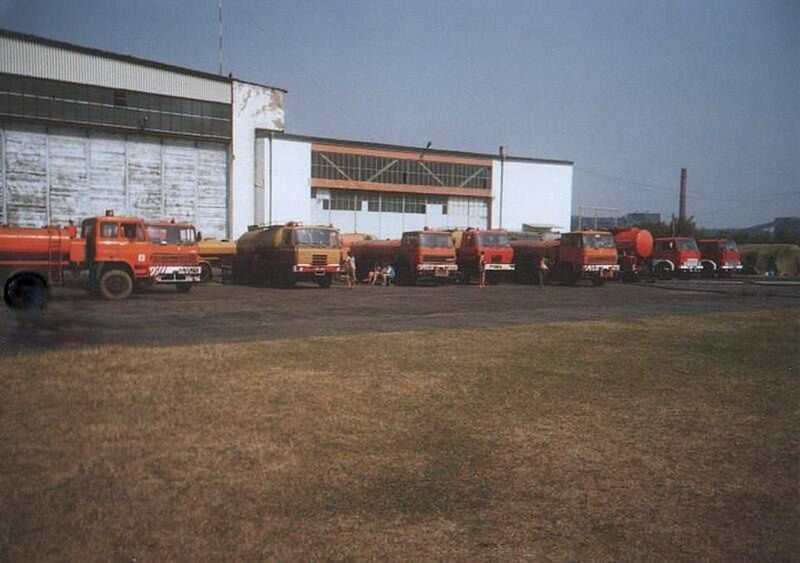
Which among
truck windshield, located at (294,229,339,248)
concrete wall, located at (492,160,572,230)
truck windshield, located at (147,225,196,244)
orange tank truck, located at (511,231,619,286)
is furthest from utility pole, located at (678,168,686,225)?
truck windshield, located at (147,225,196,244)

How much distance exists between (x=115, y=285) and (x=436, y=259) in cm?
1197

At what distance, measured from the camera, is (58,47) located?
2848 cm

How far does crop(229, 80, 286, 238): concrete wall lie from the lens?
116 ft

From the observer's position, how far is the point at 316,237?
76.3 ft

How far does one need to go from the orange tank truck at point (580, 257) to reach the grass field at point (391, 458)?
17.4 meters

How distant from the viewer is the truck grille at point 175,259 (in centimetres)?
1881

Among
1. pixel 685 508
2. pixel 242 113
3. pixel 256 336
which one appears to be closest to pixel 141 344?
pixel 256 336

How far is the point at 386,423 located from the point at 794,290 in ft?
80.6

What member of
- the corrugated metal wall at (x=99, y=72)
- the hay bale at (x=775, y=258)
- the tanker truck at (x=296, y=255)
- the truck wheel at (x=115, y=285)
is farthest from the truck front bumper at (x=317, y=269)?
the hay bale at (x=775, y=258)

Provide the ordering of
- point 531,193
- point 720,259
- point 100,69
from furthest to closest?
point 531,193 → point 720,259 → point 100,69

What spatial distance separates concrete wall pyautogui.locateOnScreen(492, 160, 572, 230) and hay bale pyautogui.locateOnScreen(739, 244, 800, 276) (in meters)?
13.5

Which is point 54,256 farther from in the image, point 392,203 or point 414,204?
point 414,204

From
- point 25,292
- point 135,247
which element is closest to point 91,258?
point 135,247

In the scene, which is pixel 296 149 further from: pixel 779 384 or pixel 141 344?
pixel 779 384
